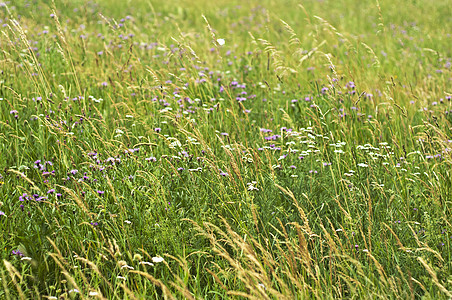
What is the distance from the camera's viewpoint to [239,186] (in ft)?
8.43

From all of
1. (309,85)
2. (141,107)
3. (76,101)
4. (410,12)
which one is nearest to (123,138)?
(141,107)

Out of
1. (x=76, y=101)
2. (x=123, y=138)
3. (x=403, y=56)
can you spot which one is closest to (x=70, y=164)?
(x=123, y=138)

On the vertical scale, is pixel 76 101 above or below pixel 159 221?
above

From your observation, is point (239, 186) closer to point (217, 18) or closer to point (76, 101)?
point (76, 101)

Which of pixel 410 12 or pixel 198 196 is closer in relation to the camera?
pixel 198 196

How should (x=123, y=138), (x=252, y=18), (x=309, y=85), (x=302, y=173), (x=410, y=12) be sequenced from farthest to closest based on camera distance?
(x=410, y=12) → (x=252, y=18) → (x=309, y=85) → (x=123, y=138) → (x=302, y=173)

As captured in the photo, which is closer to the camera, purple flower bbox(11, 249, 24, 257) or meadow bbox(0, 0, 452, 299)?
meadow bbox(0, 0, 452, 299)

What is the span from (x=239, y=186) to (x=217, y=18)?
24.1 ft

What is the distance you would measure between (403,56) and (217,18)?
4.25 metres

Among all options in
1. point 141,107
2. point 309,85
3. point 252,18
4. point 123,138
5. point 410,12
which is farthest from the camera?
point 410,12

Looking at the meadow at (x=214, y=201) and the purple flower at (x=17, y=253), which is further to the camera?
the purple flower at (x=17, y=253)

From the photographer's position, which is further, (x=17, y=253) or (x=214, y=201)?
(x=214, y=201)

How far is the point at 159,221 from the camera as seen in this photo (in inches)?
90.5

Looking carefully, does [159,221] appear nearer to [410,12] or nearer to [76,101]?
[76,101]
